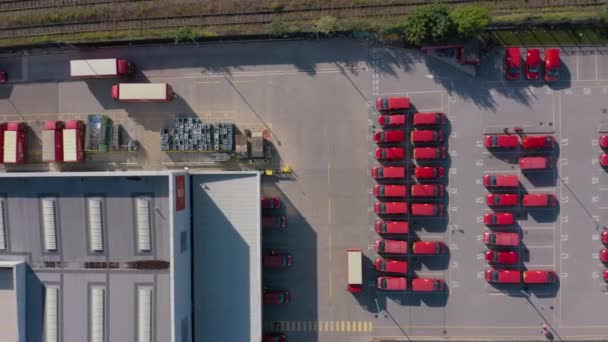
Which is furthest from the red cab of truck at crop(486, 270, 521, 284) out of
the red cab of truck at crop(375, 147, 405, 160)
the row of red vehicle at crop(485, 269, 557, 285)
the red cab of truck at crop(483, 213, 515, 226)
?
the red cab of truck at crop(375, 147, 405, 160)

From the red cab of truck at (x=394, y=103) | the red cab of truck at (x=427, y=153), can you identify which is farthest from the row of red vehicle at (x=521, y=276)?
the red cab of truck at (x=394, y=103)

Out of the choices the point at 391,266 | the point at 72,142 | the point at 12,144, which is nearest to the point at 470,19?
the point at 391,266

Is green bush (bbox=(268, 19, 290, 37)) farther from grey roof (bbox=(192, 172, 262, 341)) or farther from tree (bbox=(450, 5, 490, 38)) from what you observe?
tree (bbox=(450, 5, 490, 38))

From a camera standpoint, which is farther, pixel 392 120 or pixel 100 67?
pixel 100 67

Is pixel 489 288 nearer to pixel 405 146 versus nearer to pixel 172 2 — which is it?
pixel 405 146

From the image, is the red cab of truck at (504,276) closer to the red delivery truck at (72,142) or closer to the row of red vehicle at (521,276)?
the row of red vehicle at (521,276)

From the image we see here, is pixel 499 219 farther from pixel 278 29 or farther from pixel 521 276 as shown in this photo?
pixel 278 29
